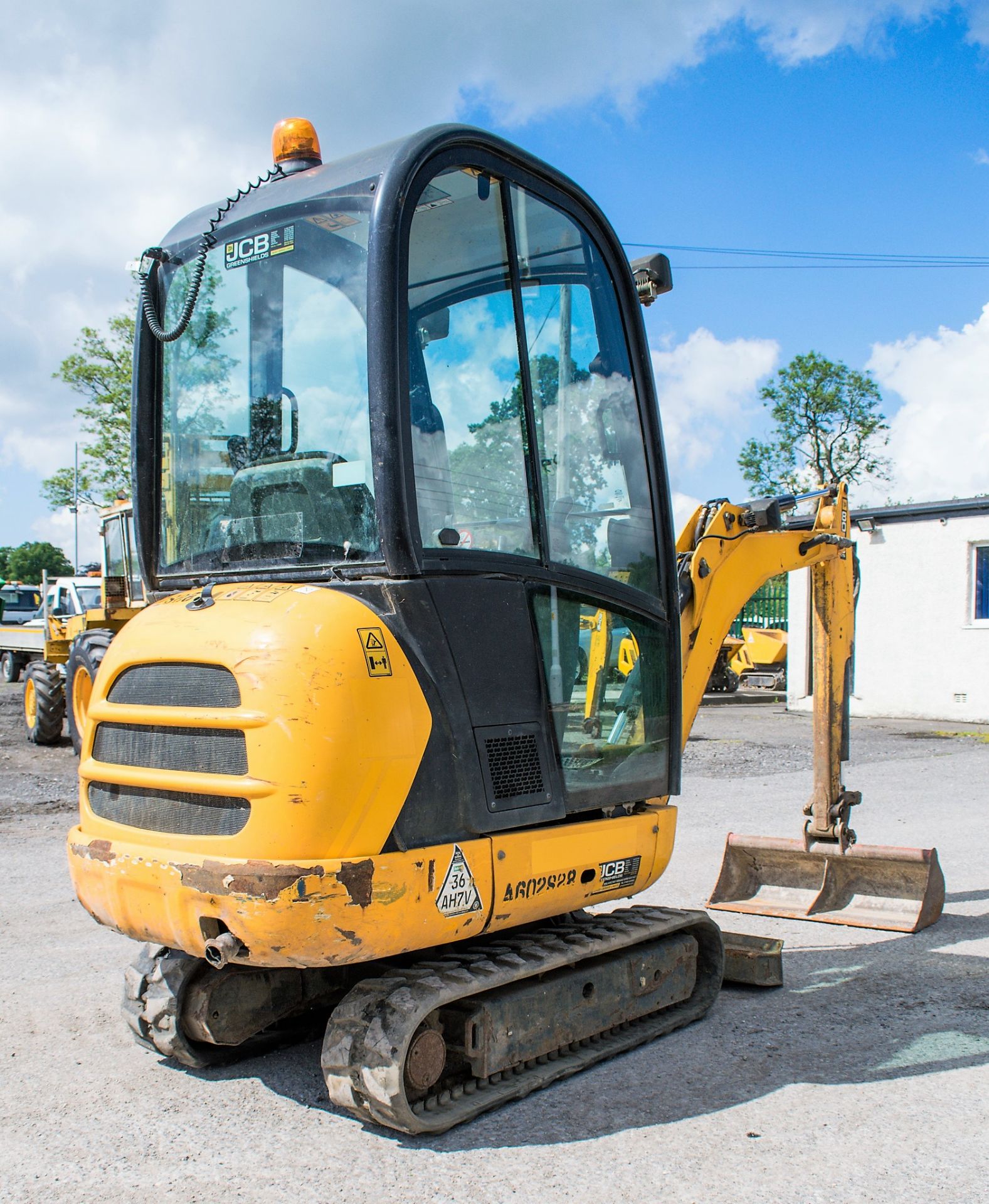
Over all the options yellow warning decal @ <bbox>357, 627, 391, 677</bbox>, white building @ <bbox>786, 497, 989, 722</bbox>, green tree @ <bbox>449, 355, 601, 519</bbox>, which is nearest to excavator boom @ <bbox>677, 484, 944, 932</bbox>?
green tree @ <bbox>449, 355, 601, 519</bbox>

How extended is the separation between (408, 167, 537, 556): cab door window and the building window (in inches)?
665

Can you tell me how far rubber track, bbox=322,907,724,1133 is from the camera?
128 inches

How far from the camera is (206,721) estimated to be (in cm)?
325

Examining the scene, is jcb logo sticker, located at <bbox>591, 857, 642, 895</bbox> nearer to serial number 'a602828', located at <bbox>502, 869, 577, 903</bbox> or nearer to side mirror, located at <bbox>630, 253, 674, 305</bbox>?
serial number 'a602828', located at <bbox>502, 869, 577, 903</bbox>

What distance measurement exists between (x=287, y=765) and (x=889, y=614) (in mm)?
18224

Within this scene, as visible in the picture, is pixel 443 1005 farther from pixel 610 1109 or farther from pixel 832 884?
pixel 832 884

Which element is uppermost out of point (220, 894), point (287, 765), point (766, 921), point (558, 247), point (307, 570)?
point (558, 247)

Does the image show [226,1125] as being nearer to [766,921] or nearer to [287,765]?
[287,765]

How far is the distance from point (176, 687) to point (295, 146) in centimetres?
205

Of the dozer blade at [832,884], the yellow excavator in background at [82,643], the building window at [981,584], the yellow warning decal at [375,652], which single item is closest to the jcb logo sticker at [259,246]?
the yellow warning decal at [375,652]

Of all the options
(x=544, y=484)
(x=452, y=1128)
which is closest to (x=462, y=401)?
(x=544, y=484)

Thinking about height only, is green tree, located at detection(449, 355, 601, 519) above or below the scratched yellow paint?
above

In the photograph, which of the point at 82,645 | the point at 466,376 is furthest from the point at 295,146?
the point at 82,645

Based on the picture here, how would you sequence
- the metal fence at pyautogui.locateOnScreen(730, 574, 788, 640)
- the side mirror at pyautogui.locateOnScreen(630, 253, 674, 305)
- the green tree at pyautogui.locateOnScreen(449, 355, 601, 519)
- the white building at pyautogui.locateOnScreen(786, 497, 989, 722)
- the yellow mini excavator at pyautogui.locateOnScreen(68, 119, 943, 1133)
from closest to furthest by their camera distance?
the yellow mini excavator at pyautogui.locateOnScreen(68, 119, 943, 1133), the green tree at pyautogui.locateOnScreen(449, 355, 601, 519), the side mirror at pyautogui.locateOnScreen(630, 253, 674, 305), the white building at pyautogui.locateOnScreen(786, 497, 989, 722), the metal fence at pyautogui.locateOnScreen(730, 574, 788, 640)
